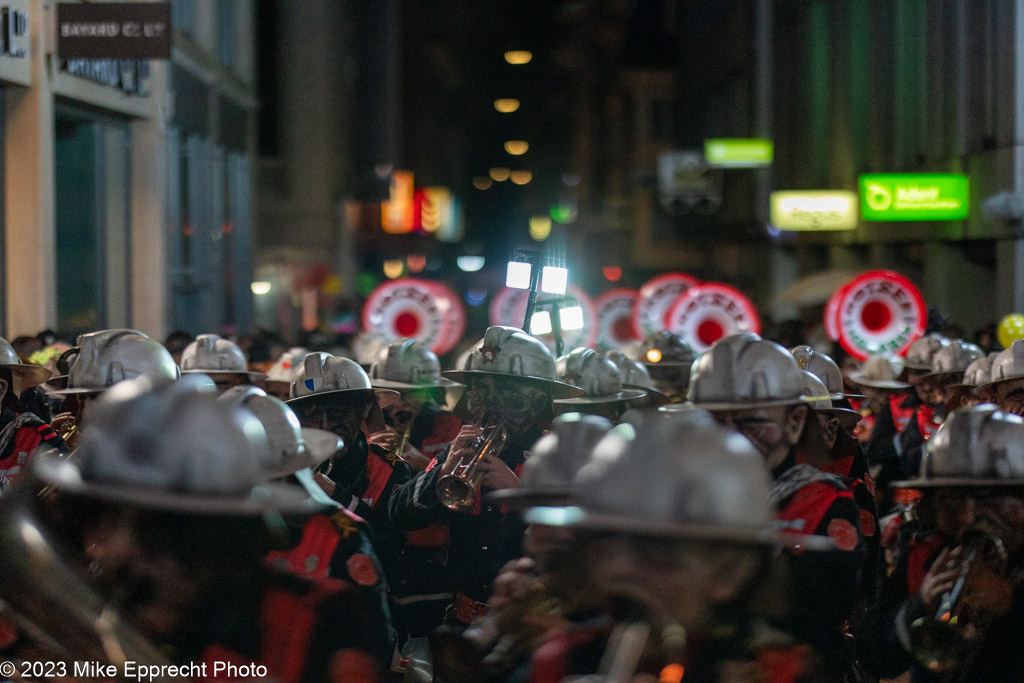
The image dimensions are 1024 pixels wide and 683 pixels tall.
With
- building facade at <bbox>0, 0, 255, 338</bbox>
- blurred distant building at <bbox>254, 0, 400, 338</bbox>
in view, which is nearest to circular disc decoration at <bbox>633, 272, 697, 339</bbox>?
building facade at <bbox>0, 0, 255, 338</bbox>

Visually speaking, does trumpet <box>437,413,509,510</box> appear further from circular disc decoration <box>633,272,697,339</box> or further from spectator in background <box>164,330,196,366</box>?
circular disc decoration <box>633,272,697,339</box>

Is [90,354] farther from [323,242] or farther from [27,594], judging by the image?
[323,242]

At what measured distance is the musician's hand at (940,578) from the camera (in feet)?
13.7

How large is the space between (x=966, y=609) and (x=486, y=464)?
2321mm

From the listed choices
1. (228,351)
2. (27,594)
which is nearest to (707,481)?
(27,594)

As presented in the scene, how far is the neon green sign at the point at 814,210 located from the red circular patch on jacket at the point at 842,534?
20990mm

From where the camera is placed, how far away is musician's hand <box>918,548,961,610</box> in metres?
4.17

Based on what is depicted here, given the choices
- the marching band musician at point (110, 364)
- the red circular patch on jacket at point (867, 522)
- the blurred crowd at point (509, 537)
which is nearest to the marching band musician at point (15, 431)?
the blurred crowd at point (509, 537)

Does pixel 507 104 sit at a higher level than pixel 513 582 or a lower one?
higher

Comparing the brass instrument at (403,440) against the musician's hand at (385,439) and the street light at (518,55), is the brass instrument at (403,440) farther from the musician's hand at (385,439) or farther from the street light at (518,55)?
the street light at (518,55)

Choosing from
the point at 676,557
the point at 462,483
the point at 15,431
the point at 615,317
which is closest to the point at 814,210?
the point at 615,317

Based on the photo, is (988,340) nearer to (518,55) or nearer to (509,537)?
(509,537)

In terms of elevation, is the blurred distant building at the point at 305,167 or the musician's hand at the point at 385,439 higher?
the blurred distant building at the point at 305,167

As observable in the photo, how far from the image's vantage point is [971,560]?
13.6 ft
